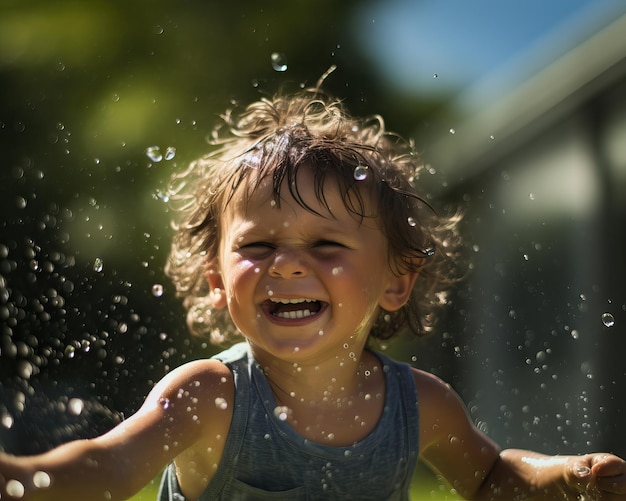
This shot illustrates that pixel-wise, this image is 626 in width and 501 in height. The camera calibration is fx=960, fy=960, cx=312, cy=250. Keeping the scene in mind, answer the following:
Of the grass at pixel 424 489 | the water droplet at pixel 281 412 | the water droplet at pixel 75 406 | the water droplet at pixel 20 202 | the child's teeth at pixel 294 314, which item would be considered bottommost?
the grass at pixel 424 489

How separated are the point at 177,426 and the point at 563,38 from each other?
3.27 m

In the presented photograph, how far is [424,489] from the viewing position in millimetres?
3896

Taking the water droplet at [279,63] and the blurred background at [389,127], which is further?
the blurred background at [389,127]

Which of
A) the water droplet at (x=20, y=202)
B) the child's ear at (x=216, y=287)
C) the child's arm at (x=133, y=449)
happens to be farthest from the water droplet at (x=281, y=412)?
the water droplet at (x=20, y=202)

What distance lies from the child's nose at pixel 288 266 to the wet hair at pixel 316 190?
5.1 inches

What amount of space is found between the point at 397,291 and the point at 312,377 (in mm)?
367

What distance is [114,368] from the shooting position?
12.4 feet

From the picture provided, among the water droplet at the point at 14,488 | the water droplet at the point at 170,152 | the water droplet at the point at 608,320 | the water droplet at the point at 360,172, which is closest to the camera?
the water droplet at the point at 14,488

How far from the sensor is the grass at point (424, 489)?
3.27 metres

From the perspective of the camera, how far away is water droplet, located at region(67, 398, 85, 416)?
2920 mm

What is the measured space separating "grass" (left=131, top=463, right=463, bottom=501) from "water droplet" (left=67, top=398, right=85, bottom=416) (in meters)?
0.35

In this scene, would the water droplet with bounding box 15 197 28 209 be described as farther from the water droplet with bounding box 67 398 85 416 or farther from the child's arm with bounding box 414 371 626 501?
the child's arm with bounding box 414 371 626 501

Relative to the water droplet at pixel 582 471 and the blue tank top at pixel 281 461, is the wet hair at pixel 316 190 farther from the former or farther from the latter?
the water droplet at pixel 582 471

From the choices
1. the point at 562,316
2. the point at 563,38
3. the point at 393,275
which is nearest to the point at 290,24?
the point at 563,38
